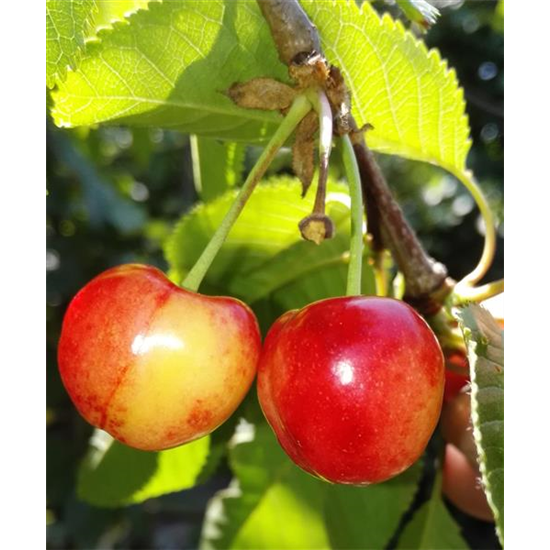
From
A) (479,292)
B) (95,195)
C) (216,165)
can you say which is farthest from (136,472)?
(95,195)

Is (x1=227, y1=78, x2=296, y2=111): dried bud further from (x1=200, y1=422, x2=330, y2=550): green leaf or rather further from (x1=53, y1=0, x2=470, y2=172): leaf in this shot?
(x1=200, y1=422, x2=330, y2=550): green leaf

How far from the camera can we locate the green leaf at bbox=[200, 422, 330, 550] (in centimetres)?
125

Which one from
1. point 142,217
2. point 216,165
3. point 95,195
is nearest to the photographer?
point 216,165

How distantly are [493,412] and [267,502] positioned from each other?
730 millimetres

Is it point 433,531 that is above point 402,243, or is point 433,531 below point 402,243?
below

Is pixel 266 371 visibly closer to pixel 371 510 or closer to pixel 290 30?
pixel 290 30

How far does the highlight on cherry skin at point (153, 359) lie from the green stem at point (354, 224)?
102 millimetres

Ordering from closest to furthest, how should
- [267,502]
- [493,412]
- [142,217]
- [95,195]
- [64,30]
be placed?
[493,412] → [64,30] → [267,502] → [95,195] → [142,217]

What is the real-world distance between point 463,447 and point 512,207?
61 centimetres

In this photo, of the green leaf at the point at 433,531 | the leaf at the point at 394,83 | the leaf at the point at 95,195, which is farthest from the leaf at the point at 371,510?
the leaf at the point at 95,195

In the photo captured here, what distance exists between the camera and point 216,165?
1161mm

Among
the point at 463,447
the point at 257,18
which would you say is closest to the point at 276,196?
the point at 257,18

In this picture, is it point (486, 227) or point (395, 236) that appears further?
point (486, 227)

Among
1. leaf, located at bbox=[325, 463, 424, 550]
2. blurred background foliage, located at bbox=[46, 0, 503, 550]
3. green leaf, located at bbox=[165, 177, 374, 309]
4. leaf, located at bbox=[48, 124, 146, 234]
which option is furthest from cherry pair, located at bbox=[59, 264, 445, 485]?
leaf, located at bbox=[48, 124, 146, 234]
